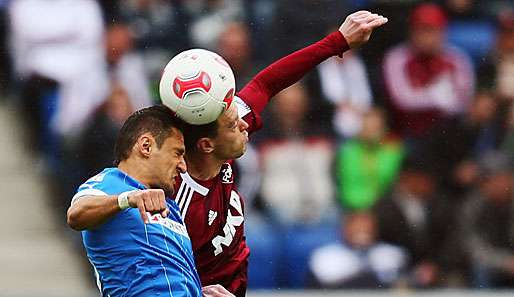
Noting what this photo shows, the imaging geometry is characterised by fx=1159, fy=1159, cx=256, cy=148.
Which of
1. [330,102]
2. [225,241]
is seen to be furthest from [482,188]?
[225,241]

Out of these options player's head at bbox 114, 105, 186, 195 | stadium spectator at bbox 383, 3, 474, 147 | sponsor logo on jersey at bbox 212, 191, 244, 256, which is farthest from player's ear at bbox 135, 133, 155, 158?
stadium spectator at bbox 383, 3, 474, 147

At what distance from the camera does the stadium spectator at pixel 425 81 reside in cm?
752

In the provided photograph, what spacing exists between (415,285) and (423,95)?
1227 mm

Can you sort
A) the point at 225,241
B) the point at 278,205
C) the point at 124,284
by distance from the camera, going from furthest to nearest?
1. the point at 278,205
2. the point at 225,241
3. the point at 124,284

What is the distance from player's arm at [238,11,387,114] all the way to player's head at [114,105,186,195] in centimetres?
92

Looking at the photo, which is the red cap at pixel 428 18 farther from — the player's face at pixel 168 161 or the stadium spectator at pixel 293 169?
the player's face at pixel 168 161

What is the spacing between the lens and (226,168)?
507 cm

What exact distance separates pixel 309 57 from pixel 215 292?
1201mm

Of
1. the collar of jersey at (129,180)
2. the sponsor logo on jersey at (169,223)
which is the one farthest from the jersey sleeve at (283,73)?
the collar of jersey at (129,180)

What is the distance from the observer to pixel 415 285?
24.4 feet

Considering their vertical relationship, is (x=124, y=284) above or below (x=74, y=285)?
above

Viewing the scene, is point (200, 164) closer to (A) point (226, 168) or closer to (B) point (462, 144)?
(A) point (226, 168)

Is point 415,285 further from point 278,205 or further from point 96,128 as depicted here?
point 96,128

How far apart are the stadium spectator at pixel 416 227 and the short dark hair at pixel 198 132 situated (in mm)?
2843
